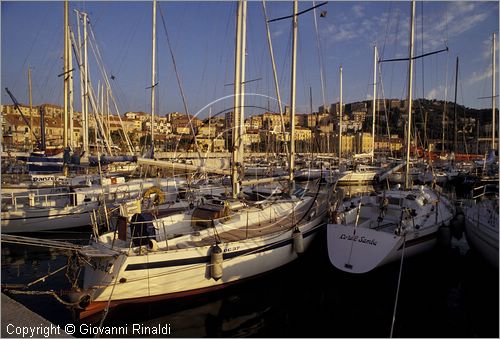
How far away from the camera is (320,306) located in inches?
351

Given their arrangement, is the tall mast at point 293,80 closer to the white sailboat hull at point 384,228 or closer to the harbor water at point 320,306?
the white sailboat hull at point 384,228

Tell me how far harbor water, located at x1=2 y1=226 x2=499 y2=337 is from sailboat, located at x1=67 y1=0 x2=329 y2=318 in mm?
379

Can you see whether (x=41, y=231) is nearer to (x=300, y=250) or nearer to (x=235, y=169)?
(x=235, y=169)

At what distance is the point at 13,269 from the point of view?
445 inches

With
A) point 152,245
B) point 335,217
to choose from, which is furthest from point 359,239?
point 152,245

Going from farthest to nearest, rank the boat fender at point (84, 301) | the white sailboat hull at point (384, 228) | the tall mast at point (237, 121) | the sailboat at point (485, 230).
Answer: the tall mast at point (237, 121) → the white sailboat hull at point (384, 228) → the sailboat at point (485, 230) → the boat fender at point (84, 301)

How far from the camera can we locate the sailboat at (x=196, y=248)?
7887 mm

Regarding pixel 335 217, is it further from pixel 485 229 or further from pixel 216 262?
pixel 216 262

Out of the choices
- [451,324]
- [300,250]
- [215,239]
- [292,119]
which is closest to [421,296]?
[451,324]

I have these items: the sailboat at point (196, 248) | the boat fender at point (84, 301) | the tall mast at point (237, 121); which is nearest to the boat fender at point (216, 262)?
the sailboat at point (196, 248)

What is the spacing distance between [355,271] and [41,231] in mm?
12879

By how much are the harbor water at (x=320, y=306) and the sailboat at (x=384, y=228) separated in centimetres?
54

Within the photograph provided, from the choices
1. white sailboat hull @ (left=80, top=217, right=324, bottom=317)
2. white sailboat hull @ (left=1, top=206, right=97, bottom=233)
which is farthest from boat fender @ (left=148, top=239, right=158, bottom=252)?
white sailboat hull @ (left=1, top=206, right=97, bottom=233)

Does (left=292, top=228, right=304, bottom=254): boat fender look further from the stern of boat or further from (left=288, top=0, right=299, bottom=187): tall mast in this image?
(left=288, top=0, right=299, bottom=187): tall mast
